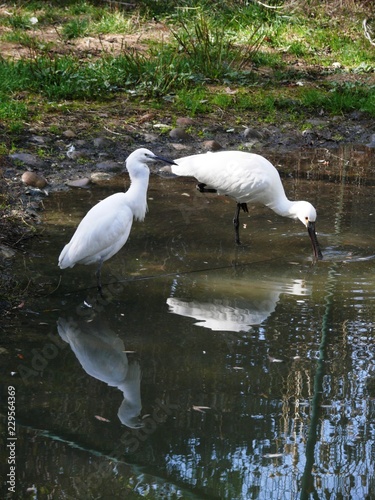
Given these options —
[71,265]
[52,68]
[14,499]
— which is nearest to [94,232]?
[71,265]

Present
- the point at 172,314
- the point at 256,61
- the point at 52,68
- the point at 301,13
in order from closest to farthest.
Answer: the point at 172,314 → the point at 52,68 → the point at 256,61 → the point at 301,13

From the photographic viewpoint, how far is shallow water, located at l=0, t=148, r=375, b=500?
4105mm

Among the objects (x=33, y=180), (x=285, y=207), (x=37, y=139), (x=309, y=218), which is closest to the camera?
(x=309, y=218)

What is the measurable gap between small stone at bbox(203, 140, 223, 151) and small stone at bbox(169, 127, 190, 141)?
0.30 m

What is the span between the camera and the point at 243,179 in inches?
304

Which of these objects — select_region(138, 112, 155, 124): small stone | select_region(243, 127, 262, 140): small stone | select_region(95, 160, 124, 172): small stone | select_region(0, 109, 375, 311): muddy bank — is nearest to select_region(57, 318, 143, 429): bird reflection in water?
select_region(0, 109, 375, 311): muddy bank

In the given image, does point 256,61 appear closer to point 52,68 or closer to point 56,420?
point 52,68

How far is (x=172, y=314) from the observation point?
5887 millimetres

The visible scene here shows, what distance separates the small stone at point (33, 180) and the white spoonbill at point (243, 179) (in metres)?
1.43

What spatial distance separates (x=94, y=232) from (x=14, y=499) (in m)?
2.68

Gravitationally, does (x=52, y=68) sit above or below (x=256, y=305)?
above

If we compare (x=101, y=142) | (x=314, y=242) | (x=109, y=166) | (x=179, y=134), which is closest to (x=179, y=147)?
(x=179, y=134)

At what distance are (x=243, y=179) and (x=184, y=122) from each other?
10.1 feet

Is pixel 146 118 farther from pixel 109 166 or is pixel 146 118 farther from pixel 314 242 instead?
pixel 314 242
